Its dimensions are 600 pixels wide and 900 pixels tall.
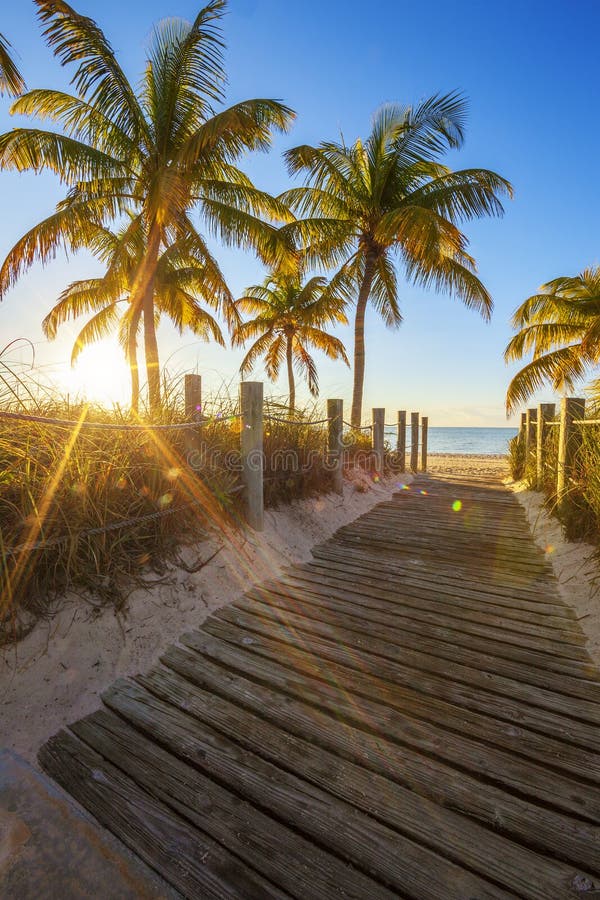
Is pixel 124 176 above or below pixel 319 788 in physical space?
above

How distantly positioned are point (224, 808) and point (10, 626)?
60.5 inches

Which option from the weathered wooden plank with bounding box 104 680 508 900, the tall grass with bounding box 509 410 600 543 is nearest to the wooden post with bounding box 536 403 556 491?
the tall grass with bounding box 509 410 600 543

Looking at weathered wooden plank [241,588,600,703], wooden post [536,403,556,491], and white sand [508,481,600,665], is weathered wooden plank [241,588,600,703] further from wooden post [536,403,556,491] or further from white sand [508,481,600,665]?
wooden post [536,403,556,491]

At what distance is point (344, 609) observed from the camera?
10.4ft

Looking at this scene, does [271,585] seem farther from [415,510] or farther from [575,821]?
[415,510]

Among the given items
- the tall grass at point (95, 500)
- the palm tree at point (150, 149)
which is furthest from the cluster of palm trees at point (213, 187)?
the tall grass at point (95, 500)

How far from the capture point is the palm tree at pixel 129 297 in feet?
36.4

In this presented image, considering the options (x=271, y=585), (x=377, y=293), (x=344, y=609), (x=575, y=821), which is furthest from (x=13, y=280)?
(x=575, y=821)

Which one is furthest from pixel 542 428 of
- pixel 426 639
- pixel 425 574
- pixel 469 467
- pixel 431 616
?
pixel 469 467

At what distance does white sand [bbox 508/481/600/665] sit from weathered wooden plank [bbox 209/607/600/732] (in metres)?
0.61

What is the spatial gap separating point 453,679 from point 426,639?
43 cm

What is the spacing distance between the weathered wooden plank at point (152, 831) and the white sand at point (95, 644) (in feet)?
0.76

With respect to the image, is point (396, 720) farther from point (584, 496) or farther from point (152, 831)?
point (584, 496)

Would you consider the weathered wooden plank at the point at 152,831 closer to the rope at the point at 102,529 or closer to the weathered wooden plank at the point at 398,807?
the weathered wooden plank at the point at 398,807
